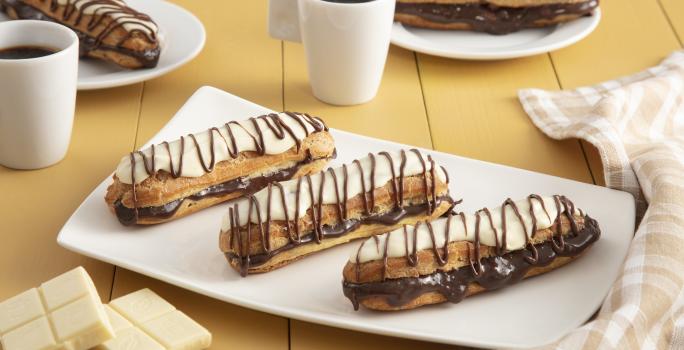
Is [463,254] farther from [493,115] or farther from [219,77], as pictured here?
[219,77]

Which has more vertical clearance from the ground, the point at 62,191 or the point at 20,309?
the point at 20,309

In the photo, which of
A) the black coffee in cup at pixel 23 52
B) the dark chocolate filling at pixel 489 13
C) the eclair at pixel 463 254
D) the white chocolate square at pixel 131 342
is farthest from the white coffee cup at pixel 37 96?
the dark chocolate filling at pixel 489 13

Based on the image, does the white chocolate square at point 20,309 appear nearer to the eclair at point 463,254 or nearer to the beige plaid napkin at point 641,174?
the eclair at point 463,254

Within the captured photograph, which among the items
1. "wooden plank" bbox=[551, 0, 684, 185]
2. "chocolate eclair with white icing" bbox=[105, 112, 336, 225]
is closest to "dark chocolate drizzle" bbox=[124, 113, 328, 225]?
"chocolate eclair with white icing" bbox=[105, 112, 336, 225]

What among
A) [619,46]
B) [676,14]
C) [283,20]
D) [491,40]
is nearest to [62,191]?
[283,20]

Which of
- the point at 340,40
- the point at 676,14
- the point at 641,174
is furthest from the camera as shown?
the point at 676,14

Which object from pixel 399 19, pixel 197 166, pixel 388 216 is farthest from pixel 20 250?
pixel 399 19

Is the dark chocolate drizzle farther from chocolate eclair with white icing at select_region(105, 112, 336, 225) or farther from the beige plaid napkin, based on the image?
the beige plaid napkin
